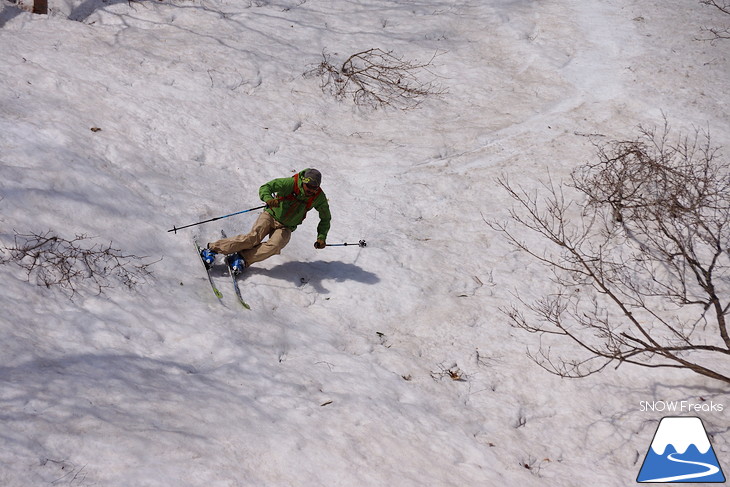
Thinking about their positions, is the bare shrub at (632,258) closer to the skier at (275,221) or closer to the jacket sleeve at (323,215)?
the jacket sleeve at (323,215)

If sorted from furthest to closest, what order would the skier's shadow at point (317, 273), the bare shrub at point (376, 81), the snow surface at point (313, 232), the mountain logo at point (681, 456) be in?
the bare shrub at point (376, 81) → the skier's shadow at point (317, 273) → the mountain logo at point (681, 456) → the snow surface at point (313, 232)

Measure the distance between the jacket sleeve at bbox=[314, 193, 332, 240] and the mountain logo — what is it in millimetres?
4622

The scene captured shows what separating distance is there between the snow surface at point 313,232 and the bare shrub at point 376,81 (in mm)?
338

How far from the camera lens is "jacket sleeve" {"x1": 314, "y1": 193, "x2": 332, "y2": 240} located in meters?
8.16

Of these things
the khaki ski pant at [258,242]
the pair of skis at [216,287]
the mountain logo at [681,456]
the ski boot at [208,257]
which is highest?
the khaki ski pant at [258,242]

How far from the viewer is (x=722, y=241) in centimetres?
934

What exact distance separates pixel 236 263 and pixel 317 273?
4.07ft

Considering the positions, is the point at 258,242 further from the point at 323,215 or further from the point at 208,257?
the point at 323,215

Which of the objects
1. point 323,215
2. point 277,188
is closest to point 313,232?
point 323,215

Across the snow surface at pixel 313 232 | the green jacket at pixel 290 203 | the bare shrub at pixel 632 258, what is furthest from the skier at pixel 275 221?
the bare shrub at pixel 632 258

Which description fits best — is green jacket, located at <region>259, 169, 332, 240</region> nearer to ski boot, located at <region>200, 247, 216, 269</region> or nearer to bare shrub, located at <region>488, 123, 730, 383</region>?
ski boot, located at <region>200, 247, 216, 269</region>

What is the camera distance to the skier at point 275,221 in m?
7.85

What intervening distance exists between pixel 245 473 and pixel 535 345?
422 cm

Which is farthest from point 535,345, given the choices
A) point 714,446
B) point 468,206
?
point 468,206
